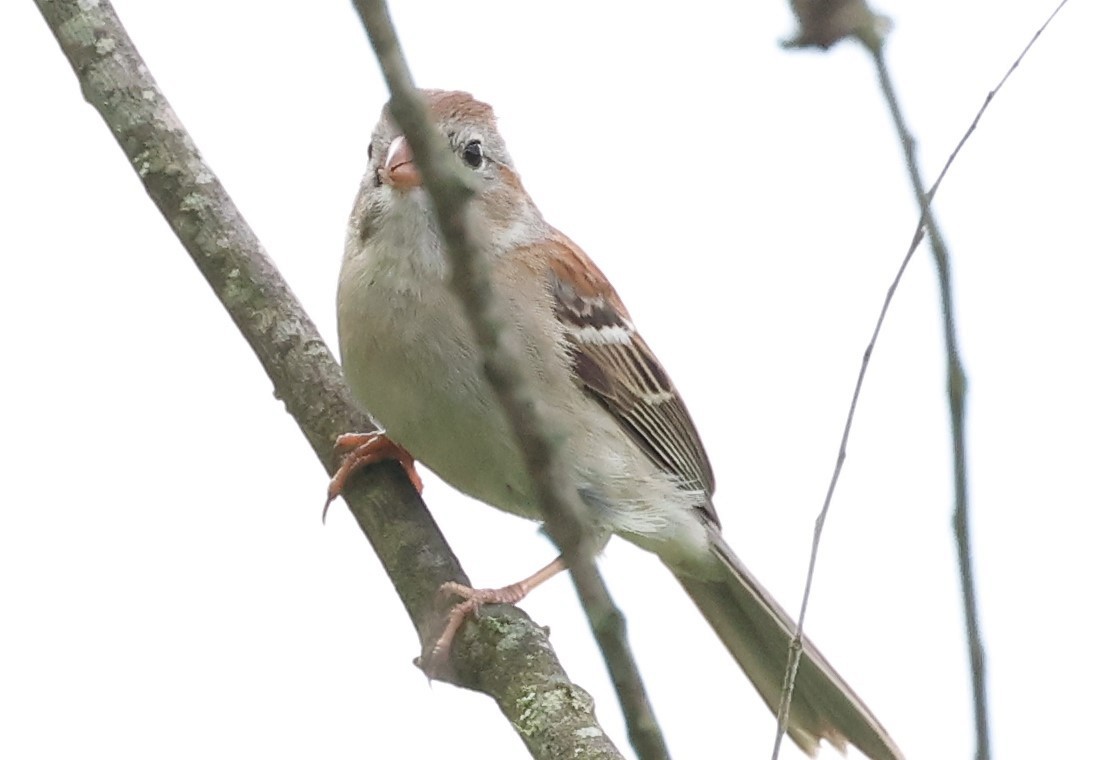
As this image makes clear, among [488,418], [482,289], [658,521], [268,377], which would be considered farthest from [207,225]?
[482,289]

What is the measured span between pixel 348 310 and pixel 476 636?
1.08 meters

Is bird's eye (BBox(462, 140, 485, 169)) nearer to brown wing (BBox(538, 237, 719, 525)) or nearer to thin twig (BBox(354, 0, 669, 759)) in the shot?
brown wing (BBox(538, 237, 719, 525))

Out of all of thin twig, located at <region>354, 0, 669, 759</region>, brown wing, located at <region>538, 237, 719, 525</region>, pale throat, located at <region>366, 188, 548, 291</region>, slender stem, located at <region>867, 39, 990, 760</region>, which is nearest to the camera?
thin twig, located at <region>354, 0, 669, 759</region>

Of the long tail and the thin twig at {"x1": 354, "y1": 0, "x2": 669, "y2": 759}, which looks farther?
the long tail

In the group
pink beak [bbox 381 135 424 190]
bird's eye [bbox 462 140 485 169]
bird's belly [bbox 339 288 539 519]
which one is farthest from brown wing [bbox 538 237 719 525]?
pink beak [bbox 381 135 424 190]

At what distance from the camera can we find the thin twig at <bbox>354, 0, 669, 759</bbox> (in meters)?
1.46

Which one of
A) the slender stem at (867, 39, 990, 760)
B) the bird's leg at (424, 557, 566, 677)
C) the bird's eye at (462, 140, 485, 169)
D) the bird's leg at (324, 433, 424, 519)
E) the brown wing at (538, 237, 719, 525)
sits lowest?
the slender stem at (867, 39, 990, 760)

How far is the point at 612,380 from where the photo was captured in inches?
189

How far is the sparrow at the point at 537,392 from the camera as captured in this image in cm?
414

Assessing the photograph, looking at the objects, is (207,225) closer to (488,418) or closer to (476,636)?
(488,418)

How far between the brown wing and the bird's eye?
398 millimetres

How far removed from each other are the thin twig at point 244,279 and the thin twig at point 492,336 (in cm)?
215

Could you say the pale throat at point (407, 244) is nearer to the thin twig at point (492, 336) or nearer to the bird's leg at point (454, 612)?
the bird's leg at point (454, 612)

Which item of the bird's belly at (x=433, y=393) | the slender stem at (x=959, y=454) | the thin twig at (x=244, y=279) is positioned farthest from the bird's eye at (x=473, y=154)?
the slender stem at (x=959, y=454)
